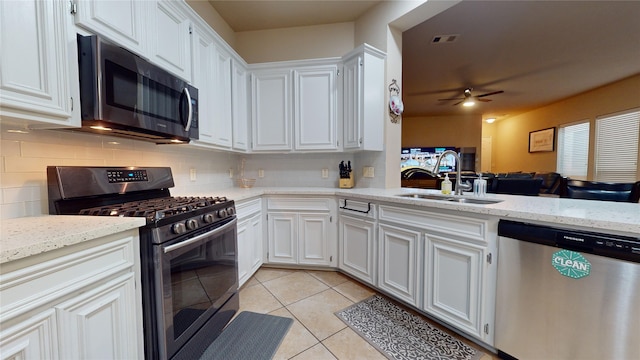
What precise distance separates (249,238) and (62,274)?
1.52 meters

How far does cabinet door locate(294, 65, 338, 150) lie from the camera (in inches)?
107

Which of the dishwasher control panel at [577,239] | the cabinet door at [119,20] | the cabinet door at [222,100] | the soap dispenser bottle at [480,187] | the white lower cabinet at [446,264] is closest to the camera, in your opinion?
the dishwasher control panel at [577,239]

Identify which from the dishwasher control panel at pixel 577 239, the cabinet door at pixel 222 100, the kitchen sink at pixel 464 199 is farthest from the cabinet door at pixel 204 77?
the dishwasher control panel at pixel 577 239

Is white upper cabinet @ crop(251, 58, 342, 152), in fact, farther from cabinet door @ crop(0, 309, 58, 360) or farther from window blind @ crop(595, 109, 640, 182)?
window blind @ crop(595, 109, 640, 182)

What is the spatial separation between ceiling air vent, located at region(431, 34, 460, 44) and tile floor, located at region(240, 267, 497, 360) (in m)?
3.25

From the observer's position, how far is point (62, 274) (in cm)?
81

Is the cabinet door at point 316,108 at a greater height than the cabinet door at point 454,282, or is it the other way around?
the cabinet door at point 316,108

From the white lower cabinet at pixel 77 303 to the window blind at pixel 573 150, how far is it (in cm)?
794

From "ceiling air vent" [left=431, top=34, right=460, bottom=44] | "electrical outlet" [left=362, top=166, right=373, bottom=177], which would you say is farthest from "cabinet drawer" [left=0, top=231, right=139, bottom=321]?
"ceiling air vent" [left=431, top=34, right=460, bottom=44]

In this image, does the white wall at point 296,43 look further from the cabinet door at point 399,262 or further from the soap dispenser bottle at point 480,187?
the cabinet door at point 399,262

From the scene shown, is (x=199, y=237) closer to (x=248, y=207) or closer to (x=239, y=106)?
(x=248, y=207)

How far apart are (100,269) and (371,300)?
6.01 ft

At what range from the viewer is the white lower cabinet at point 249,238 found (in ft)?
6.98

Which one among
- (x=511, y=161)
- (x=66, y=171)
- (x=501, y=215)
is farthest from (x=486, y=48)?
(x=511, y=161)
